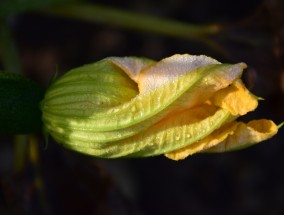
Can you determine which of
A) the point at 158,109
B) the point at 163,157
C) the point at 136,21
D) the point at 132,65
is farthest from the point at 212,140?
the point at 163,157

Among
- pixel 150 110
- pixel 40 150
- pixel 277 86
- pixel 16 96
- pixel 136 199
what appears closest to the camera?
pixel 150 110

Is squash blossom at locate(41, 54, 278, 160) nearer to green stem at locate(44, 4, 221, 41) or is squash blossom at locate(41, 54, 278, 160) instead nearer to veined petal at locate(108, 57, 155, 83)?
veined petal at locate(108, 57, 155, 83)

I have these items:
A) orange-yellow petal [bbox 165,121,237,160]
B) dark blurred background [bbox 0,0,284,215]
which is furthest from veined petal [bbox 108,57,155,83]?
dark blurred background [bbox 0,0,284,215]

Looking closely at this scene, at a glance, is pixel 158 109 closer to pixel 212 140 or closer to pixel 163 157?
pixel 212 140

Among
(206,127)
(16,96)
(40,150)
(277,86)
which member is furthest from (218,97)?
(40,150)

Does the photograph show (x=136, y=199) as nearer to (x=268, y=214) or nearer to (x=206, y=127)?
(x=268, y=214)

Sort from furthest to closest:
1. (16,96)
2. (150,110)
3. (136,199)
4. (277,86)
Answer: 1. (136,199)
2. (277,86)
3. (16,96)
4. (150,110)

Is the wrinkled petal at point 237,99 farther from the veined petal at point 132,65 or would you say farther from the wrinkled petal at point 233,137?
the veined petal at point 132,65
